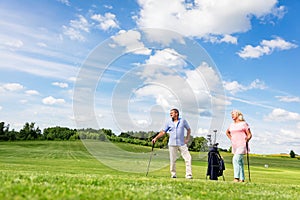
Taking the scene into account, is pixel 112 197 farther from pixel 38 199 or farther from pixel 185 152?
pixel 185 152

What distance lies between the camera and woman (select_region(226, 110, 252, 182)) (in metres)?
13.7

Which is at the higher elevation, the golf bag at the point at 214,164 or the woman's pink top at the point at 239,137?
the woman's pink top at the point at 239,137

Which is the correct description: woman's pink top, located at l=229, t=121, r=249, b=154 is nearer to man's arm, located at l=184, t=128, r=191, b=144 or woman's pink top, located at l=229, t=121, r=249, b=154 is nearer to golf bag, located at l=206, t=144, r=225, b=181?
golf bag, located at l=206, t=144, r=225, b=181

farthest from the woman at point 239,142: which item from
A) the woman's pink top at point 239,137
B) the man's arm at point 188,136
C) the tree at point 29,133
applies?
the tree at point 29,133

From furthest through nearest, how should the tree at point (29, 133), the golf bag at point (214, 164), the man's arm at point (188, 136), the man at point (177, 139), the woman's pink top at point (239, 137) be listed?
1. the tree at point (29, 133)
2. the golf bag at point (214, 164)
3. the man's arm at point (188, 136)
4. the man at point (177, 139)
5. the woman's pink top at point (239, 137)

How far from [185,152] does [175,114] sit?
1498mm

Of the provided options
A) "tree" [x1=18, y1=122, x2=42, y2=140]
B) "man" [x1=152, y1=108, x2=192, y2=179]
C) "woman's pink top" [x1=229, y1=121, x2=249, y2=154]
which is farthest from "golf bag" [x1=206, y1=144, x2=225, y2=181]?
"tree" [x1=18, y1=122, x2=42, y2=140]

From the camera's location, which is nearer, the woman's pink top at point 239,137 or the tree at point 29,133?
the woman's pink top at point 239,137

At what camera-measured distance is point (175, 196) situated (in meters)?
8.09

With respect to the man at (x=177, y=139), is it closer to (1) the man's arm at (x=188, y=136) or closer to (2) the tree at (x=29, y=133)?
(1) the man's arm at (x=188, y=136)

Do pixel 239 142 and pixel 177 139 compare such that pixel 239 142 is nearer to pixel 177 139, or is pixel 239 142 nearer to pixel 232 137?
pixel 232 137

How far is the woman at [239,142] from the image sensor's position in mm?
13664

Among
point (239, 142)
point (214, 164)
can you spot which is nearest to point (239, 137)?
point (239, 142)

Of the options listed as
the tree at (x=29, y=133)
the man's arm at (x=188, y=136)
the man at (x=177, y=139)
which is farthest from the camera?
the tree at (x=29, y=133)
